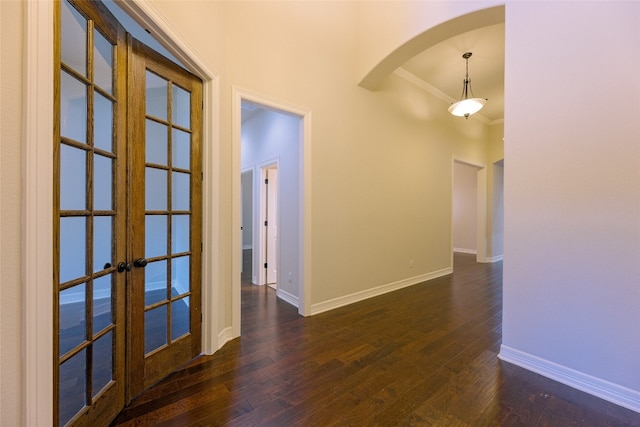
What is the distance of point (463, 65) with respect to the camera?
4.01 m

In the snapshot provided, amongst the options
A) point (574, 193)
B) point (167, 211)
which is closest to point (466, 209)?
point (574, 193)

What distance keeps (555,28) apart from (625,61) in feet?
1.77

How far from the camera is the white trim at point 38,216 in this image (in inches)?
36.2

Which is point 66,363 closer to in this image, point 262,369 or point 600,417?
point 262,369

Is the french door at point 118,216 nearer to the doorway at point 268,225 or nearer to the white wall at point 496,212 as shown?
the doorway at point 268,225

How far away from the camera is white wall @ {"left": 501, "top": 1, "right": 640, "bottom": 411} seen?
1685 mm

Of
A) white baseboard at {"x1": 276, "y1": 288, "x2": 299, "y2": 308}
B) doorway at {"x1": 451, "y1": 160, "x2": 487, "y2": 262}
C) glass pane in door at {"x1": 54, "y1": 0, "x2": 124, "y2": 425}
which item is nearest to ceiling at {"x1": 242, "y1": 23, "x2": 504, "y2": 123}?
glass pane in door at {"x1": 54, "y1": 0, "x2": 124, "y2": 425}

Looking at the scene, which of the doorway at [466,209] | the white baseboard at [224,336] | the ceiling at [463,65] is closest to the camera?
the white baseboard at [224,336]

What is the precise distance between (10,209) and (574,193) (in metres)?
3.13

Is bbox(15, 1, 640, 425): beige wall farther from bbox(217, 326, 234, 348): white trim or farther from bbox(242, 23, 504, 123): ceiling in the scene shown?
bbox(242, 23, 504, 123): ceiling

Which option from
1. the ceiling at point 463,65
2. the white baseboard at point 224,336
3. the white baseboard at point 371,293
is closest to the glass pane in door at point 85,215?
the white baseboard at point 224,336

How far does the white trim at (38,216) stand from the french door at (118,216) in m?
0.09

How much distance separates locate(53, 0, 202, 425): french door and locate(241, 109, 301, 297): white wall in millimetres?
1417

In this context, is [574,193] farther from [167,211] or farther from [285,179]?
[167,211]
